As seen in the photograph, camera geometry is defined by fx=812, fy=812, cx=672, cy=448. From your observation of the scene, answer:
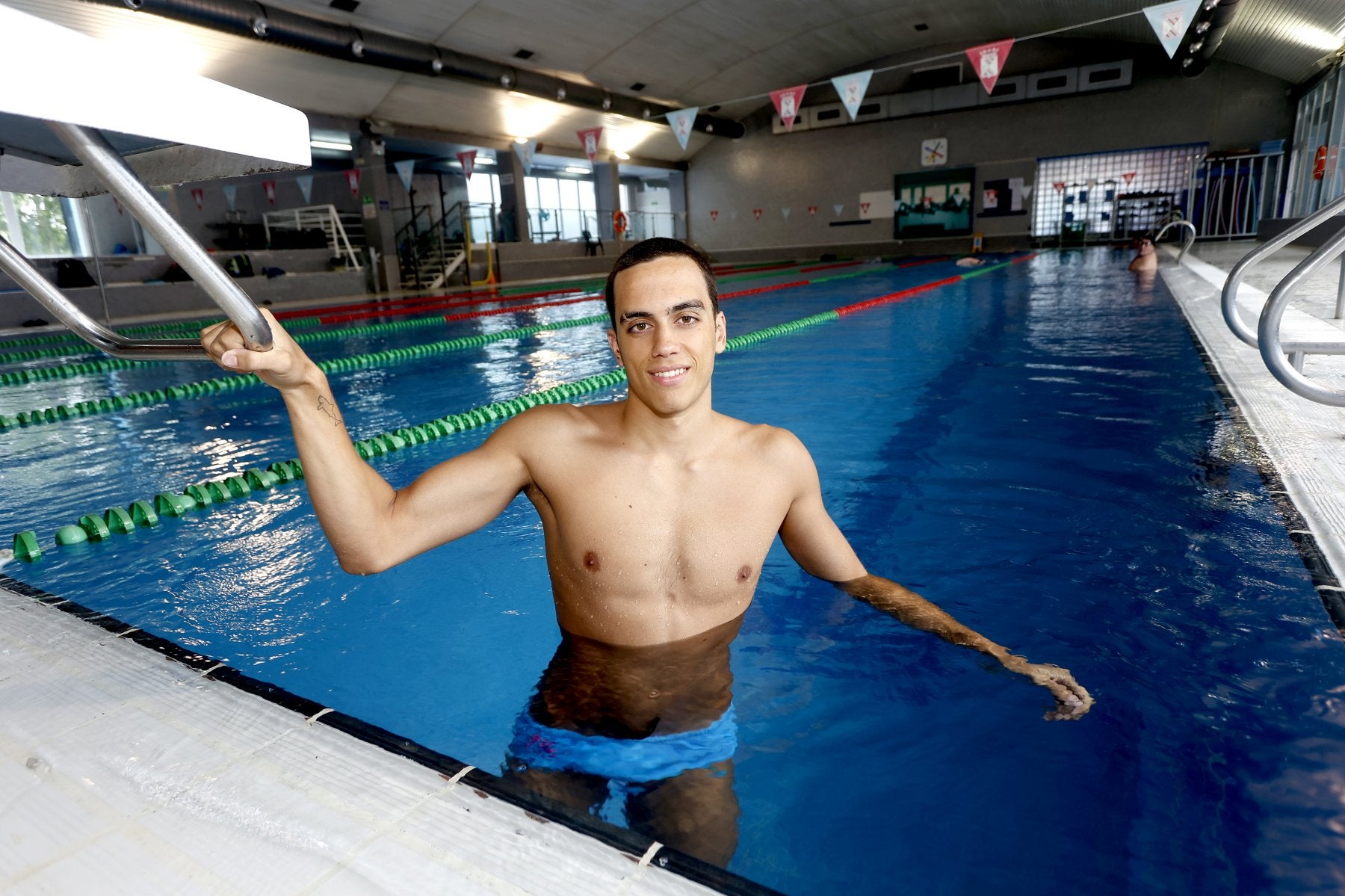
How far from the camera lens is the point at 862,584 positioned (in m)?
2.09

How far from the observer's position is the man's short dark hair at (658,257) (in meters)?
1.67

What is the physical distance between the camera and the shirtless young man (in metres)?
1.63

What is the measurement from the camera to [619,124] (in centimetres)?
2439

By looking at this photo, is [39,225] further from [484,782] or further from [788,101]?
[484,782]

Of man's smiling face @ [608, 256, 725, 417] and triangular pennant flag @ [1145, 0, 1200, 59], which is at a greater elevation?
triangular pennant flag @ [1145, 0, 1200, 59]

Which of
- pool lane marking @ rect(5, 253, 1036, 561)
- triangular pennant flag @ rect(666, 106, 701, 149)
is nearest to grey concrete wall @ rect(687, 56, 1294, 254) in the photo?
triangular pennant flag @ rect(666, 106, 701, 149)

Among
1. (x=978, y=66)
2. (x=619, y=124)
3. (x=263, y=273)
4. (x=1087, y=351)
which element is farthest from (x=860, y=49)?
(x=1087, y=351)

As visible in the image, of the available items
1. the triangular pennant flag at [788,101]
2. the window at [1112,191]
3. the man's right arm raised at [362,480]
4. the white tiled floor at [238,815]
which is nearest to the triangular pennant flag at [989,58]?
the triangular pennant flag at [788,101]

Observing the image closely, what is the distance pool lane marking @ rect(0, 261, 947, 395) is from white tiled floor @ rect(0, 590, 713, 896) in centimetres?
265

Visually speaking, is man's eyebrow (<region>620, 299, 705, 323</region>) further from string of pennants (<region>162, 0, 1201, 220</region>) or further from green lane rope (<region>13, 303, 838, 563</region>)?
string of pennants (<region>162, 0, 1201, 220</region>)

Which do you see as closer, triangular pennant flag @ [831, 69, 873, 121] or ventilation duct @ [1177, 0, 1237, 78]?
ventilation duct @ [1177, 0, 1237, 78]

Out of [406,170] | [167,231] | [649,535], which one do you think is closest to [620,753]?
[649,535]

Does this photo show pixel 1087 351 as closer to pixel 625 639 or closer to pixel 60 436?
pixel 625 639

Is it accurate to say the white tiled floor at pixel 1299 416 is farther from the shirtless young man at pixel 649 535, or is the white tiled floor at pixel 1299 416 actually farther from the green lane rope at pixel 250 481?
the green lane rope at pixel 250 481
